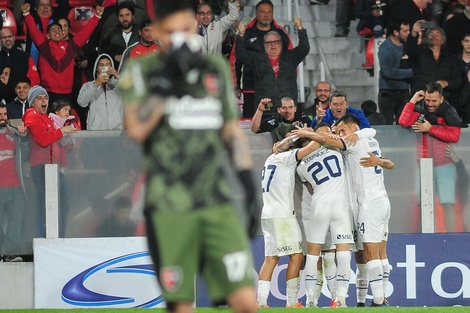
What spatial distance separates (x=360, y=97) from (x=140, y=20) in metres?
3.78

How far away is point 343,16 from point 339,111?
5.03m

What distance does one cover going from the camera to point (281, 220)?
13203mm

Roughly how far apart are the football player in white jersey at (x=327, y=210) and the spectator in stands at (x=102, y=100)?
3.10 metres

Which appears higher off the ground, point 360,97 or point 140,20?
point 140,20

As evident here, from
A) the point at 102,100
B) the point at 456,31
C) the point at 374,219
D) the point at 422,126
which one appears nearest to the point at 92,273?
the point at 102,100

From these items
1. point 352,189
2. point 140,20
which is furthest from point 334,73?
point 352,189

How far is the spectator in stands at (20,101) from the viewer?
15039 mm

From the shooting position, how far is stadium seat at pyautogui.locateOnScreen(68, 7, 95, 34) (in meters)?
17.2

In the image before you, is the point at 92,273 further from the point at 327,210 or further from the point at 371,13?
the point at 371,13

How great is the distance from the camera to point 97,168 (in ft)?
47.2

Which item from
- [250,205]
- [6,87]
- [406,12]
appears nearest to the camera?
[250,205]

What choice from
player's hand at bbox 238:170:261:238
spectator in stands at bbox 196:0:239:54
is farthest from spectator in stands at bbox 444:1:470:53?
player's hand at bbox 238:170:261:238

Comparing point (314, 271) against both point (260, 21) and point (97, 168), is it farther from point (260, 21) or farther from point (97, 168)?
point (260, 21)

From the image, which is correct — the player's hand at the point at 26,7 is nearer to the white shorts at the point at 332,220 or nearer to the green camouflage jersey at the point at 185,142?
the white shorts at the point at 332,220
